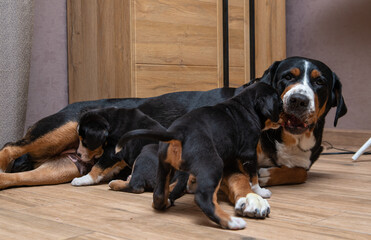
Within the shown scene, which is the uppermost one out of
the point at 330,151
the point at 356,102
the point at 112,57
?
the point at 112,57

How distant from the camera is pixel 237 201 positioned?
1870mm

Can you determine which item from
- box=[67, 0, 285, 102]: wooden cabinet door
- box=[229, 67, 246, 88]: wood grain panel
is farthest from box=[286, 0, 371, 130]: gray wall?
box=[229, 67, 246, 88]: wood grain panel

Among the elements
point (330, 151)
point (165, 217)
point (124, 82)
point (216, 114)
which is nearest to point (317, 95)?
point (216, 114)

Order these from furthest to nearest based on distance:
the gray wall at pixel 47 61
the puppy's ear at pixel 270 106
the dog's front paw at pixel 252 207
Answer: the gray wall at pixel 47 61 → the puppy's ear at pixel 270 106 → the dog's front paw at pixel 252 207

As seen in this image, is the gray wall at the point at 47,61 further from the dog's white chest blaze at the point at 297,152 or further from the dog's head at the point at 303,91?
the dog's white chest blaze at the point at 297,152

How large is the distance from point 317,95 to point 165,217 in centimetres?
109

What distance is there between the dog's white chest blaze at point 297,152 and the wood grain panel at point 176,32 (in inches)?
54.3

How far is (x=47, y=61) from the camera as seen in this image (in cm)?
405

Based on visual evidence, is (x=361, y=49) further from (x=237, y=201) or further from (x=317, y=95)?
(x=237, y=201)

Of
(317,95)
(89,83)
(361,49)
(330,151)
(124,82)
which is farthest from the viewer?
(361,49)

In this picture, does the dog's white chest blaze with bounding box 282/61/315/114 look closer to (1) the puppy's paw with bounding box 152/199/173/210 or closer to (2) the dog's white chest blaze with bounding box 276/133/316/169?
(2) the dog's white chest blaze with bounding box 276/133/316/169

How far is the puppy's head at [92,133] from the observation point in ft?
8.13

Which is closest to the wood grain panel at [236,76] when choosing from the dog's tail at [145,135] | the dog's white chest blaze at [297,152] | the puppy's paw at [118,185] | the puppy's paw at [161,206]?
the dog's white chest blaze at [297,152]

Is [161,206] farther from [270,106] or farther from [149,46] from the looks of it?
[149,46]
